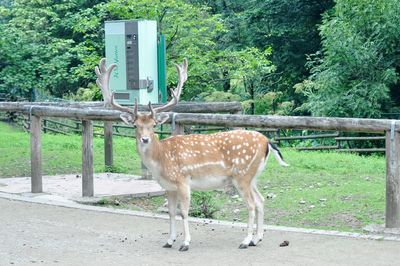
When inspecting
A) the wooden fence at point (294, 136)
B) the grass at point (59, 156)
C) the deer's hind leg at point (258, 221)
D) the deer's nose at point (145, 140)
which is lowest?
the wooden fence at point (294, 136)

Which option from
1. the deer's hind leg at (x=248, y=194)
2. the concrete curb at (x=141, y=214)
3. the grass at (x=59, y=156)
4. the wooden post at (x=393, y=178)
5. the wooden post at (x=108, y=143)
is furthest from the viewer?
the grass at (x=59, y=156)

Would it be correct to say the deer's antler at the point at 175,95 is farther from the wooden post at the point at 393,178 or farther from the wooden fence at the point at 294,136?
the wooden fence at the point at 294,136

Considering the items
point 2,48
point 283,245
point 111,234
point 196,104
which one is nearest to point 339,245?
point 283,245

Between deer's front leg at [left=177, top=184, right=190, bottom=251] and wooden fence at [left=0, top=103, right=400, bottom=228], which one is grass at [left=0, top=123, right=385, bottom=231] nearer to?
wooden fence at [left=0, top=103, right=400, bottom=228]

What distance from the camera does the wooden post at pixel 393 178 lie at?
838 centimetres

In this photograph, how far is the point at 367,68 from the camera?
22.8 m

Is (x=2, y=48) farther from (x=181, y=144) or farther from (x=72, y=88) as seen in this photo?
(x=181, y=144)

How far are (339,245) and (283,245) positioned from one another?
1.69 feet

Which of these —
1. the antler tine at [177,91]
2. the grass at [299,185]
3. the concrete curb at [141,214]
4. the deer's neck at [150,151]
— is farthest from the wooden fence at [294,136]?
the deer's neck at [150,151]

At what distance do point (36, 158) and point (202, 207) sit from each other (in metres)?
2.81

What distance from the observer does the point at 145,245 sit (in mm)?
8156

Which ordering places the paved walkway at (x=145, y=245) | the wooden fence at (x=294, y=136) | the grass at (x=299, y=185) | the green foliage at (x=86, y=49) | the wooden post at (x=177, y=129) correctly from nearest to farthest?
the paved walkway at (x=145, y=245) < the grass at (x=299, y=185) < the wooden post at (x=177, y=129) < the wooden fence at (x=294, y=136) < the green foliage at (x=86, y=49)

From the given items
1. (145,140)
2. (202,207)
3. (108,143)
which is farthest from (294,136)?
(145,140)

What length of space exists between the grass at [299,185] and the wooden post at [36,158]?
1.27 m
